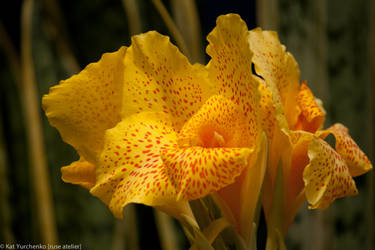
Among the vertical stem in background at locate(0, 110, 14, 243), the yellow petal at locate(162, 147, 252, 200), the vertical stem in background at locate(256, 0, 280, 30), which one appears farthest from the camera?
the vertical stem in background at locate(0, 110, 14, 243)

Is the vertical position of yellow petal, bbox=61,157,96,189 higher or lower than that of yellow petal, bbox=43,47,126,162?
lower

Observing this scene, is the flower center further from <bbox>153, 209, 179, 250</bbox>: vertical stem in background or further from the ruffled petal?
<bbox>153, 209, 179, 250</bbox>: vertical stem in background

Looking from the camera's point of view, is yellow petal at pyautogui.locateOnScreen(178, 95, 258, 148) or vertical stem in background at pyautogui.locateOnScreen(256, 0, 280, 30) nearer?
yellow petal at pyautogui.locateOnScreen(178, 95, 258, 148)

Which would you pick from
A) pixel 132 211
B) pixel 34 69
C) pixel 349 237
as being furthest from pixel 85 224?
pixel 349 237

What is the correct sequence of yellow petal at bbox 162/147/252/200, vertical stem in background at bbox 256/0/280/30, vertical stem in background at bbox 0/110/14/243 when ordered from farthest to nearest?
vertical stem in background at bbox 0/110/14/243, vertical stem in background at bbox 256/0/280/30, yellow petal at bbox 162/147/252/200

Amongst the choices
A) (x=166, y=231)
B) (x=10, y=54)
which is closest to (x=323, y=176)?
(x=166, y=231)

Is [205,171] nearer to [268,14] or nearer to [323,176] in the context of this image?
[323,176]

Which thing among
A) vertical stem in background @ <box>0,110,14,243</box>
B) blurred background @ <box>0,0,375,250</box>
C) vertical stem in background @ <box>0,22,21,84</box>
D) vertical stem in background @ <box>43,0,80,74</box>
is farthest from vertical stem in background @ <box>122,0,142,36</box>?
vertical stem in background @ <box>0,110,14,243</box>
